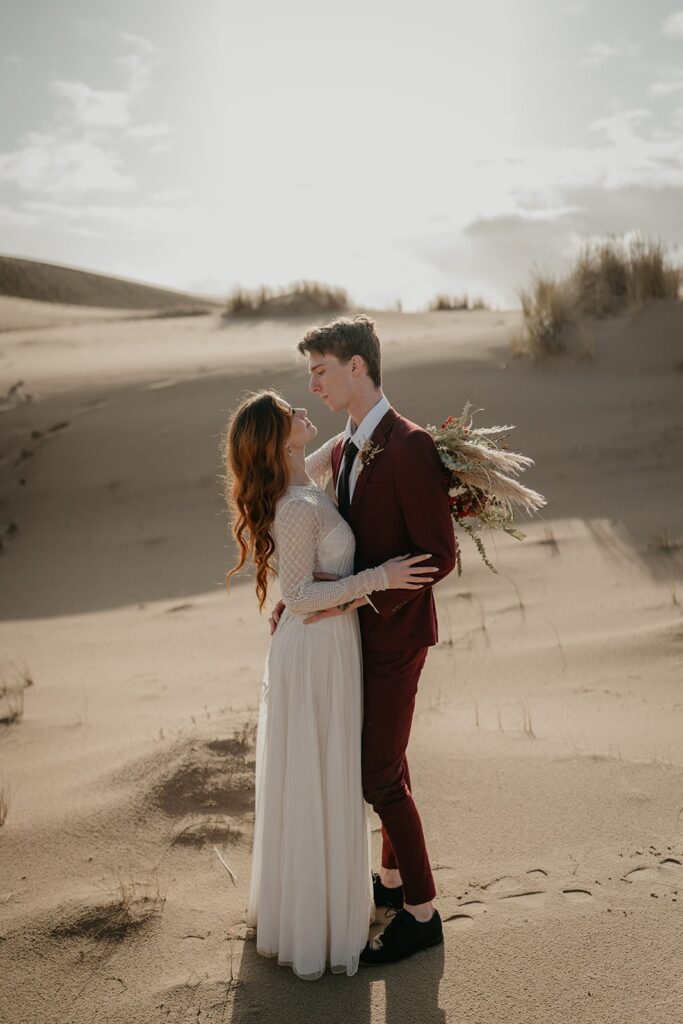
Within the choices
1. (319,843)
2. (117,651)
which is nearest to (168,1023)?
(319,843)

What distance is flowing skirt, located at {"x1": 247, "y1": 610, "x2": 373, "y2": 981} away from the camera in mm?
3227

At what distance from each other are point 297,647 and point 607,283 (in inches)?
390

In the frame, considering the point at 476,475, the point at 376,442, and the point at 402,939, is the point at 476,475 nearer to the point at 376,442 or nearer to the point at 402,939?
the point at 376,442

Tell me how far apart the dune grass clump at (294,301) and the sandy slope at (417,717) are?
6.28 meters

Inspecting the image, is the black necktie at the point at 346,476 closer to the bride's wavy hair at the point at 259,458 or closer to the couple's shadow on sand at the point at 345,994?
the bride's wavy hair at the point at 259,458

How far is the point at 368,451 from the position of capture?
329 cm

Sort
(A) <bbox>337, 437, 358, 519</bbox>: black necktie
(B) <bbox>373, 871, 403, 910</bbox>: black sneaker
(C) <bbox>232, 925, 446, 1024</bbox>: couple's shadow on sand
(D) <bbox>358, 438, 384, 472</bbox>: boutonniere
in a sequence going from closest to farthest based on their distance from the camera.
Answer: (C) <bbox>232, 925, 446, 1024</bbox>: couple's shadow on sand → (D) <bbox>358, 438, 384, 472</bbox>: boutonniere → (A) <bbox>337, 437, 358, 519</bbox>: black necktie → (B) <bbox>373, 871, 403, 910</bbox>: black sneaker

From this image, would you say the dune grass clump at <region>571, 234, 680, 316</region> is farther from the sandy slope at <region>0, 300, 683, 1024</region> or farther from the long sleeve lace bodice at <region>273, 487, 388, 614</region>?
the long sleeve lace bodice at <region>273, 487, 388, 614</region>

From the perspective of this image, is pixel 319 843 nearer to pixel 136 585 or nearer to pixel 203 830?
pixel 203 830

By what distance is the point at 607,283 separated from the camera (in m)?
12.0

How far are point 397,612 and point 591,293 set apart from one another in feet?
31.7

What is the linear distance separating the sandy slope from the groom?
0.83 feet

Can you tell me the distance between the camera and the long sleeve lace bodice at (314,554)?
3.14 meters

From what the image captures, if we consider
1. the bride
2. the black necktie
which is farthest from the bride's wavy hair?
the black necktie
